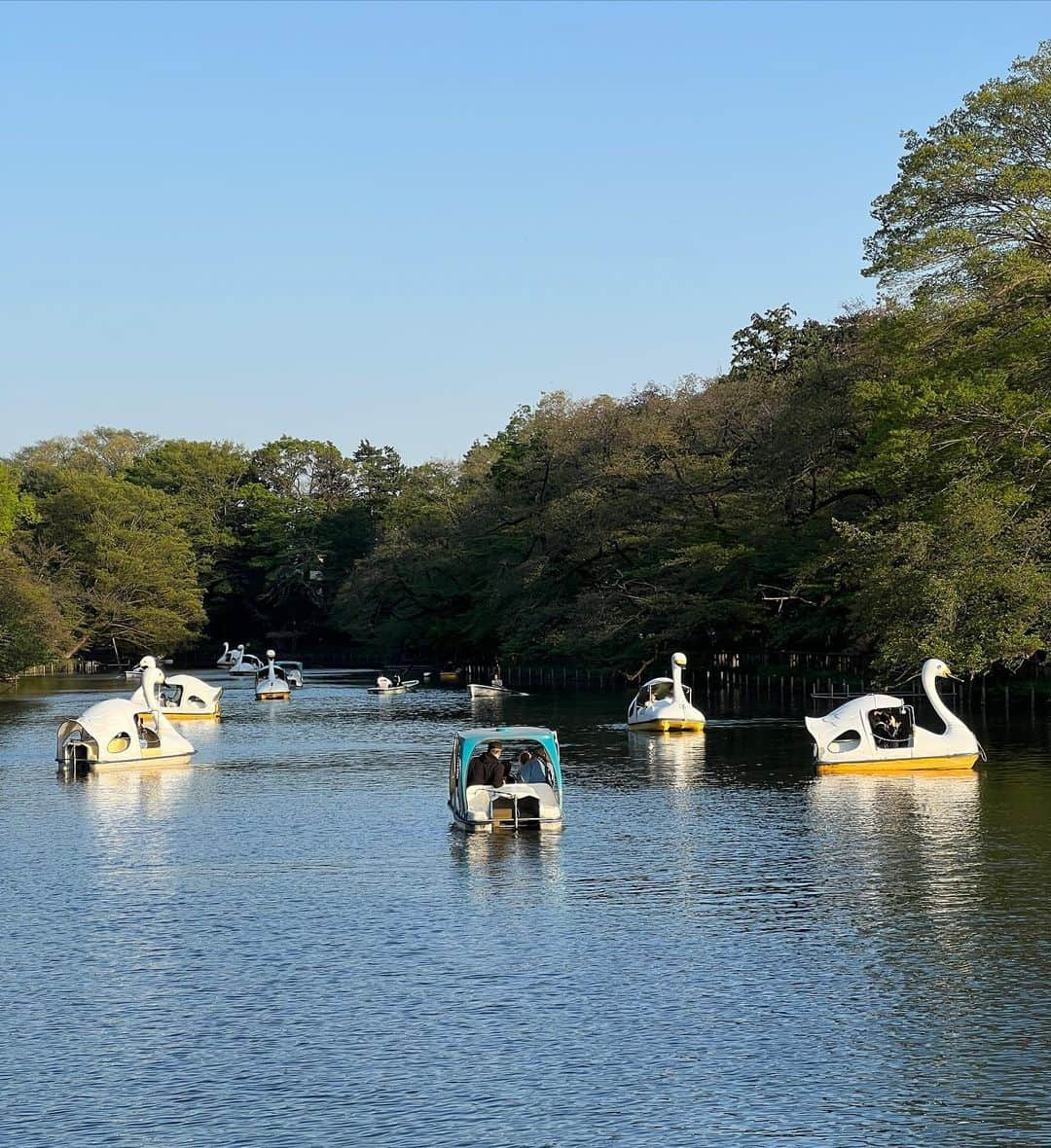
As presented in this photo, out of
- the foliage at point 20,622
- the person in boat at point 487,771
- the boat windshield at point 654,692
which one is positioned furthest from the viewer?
the foliage at point 20,622

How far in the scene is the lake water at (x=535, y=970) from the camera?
1332cm

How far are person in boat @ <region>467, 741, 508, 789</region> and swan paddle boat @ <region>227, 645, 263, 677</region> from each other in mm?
82820

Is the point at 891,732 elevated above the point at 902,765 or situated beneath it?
elevated above

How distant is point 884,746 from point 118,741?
68.8 ft

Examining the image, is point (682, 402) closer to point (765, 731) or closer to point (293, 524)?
point (765, 731)

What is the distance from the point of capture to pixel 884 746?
3894cm

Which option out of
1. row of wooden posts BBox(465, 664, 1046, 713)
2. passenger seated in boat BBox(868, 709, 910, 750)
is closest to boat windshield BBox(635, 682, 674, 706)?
row of wooden posts BBox(465, 664, 1046, 713)

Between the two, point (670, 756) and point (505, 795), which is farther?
point (670, 756)

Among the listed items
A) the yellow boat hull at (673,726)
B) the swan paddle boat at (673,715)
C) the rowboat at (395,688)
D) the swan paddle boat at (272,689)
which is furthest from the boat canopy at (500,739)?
the rowboat at (395,688)

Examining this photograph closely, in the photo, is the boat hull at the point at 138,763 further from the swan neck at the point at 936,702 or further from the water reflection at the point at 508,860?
the swan neck at the point at 936,702

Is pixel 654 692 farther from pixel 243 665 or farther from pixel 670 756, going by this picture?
pixel 243 665

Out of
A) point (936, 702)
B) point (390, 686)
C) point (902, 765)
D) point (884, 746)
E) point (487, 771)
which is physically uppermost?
point (390, 686)

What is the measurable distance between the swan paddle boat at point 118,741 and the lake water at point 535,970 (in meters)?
6.09

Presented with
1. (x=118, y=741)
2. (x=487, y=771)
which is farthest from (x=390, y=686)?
(x=487, y=771)
